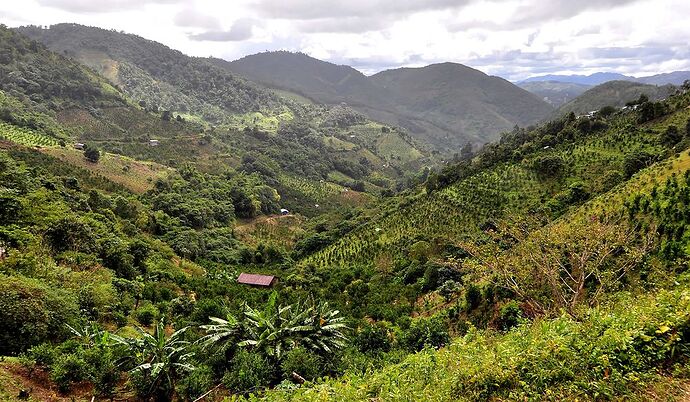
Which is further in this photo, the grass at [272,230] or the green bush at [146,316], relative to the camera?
the grass at [272,230]

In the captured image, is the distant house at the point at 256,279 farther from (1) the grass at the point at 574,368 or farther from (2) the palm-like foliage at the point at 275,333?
(1) the grass at the point at 574,368

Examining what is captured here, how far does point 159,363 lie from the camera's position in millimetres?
12953

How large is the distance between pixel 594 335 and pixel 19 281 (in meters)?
18.9

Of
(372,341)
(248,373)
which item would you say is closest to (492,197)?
(372,341)

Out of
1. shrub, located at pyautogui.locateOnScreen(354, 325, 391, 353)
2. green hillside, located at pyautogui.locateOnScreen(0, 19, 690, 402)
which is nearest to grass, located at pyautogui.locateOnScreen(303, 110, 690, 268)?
green hillside, located at pyautogui.locateOnScreen(0, 19, 690, 402)

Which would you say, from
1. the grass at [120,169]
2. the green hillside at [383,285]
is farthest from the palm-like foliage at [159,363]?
the grass at [120,169]

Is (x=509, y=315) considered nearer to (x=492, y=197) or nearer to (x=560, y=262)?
(x=560, y=262)

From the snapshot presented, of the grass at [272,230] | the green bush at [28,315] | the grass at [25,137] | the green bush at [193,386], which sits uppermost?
the grass at [25,137]

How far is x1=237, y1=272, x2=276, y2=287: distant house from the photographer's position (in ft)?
126

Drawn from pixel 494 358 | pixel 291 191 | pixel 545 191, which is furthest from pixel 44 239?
pixel 291 191

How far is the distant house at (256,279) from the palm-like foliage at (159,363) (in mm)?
24384

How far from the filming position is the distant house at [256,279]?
38531 millimetres

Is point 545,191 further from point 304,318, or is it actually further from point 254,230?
point 254,230

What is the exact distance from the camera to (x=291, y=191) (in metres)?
105
